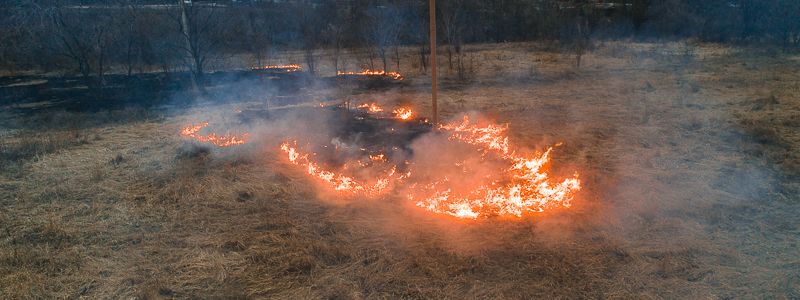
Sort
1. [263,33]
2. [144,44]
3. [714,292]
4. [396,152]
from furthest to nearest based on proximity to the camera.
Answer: [263,33] < [144,44] < [396,152] < [714,292]

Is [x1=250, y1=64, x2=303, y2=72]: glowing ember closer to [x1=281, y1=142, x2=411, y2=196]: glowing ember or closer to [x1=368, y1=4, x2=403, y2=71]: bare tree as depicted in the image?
[x1=368, y1=4, x2=403, y2=71]: bare tree

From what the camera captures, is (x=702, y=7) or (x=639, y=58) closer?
(x=639, y=58)

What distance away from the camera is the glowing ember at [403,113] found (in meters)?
8.94

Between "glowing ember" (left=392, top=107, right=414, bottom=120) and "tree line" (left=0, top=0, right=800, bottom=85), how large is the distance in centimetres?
516

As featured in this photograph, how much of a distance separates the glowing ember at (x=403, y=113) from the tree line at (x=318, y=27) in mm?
5164

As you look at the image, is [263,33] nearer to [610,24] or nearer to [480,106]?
[480,106]

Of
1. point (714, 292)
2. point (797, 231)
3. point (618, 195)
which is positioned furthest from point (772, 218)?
point (714, 292)

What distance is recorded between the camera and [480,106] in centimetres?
972

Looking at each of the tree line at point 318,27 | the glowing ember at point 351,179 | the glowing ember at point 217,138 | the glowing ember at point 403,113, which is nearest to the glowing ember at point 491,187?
the glowing ember at point 351,179

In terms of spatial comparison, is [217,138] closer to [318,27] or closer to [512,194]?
[512,194]

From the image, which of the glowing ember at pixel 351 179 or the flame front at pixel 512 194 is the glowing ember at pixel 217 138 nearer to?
the glowing ember at pixel 351 179

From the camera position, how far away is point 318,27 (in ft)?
67.3

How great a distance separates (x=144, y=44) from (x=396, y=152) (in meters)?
12.7

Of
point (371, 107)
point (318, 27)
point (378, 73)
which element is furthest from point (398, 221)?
point (318, 27)
